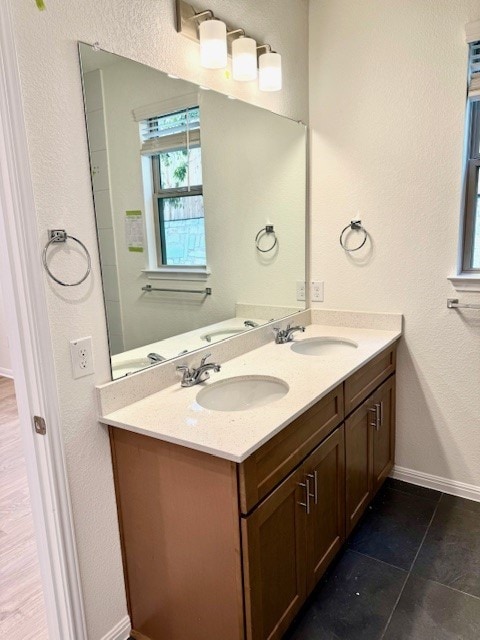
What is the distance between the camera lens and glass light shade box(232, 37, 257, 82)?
1860 mm

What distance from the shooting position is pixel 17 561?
Answer: 6.65 feet

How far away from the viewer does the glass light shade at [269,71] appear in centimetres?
201

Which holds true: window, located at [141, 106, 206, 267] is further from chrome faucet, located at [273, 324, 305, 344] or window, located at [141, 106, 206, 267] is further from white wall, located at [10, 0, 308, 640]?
chrome faucet, located at [273, 324, 305, 344]

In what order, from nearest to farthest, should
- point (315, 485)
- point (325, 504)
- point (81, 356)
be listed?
1. point (81, 356)
2. point (315, 485)
3. point (325, 504)

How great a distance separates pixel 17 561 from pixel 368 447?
168cm

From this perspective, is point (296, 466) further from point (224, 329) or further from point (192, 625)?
point (224, 329)

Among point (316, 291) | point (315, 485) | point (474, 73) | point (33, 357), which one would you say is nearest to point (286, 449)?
point (315, 485)

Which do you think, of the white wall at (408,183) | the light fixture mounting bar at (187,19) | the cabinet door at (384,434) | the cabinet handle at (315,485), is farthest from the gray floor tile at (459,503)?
the light fixture mounting bar at (187,19)

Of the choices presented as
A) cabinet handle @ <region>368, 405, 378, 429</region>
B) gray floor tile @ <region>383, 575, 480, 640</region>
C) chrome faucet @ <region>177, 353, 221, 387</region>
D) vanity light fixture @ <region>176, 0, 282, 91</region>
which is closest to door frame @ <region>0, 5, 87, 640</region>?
chrome faucet @ <region>177, 353, 221, 387</region>

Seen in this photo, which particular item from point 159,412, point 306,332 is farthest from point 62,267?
point 306,332

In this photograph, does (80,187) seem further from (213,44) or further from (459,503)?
(459,503)

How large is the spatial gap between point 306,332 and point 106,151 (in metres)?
1.44

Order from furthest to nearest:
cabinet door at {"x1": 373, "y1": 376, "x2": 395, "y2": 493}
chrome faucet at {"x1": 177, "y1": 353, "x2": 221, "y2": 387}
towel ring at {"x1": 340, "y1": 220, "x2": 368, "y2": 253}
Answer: towel ring at {"x1": 340, "y1": 220, "x2": 368, "y2": 253}, cabinet door at {"x1": 373, "y1": 376, "x2": 395, "y2": 493}, chrome faucet at {"x1": 177, "y1": 353, "x2": 221, "y2": 387}

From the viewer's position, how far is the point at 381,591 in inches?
69.2
